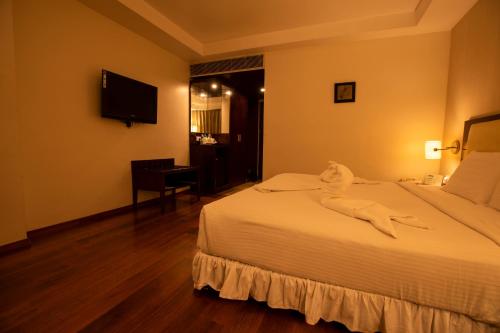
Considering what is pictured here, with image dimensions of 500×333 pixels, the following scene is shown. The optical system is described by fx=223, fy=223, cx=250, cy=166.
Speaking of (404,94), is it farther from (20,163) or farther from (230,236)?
(20,163)

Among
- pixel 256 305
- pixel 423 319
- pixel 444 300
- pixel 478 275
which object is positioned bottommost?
pixel 256 305

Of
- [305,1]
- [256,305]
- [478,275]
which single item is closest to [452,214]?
[478,275]

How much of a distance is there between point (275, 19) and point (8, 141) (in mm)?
3421

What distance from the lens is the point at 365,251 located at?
1050mm

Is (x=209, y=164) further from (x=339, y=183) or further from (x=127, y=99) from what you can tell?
(x=339, y=183)

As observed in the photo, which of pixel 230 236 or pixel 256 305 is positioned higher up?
pixel 230 236

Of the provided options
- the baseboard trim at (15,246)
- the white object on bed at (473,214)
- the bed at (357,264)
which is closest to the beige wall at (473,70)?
the white object on bed at (473,214)

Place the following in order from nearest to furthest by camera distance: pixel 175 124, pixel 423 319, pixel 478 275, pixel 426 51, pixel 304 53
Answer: pixel 478 275 < pixel 423 319 < pixel 426 51 < pixel 304 53 < pixel 175 124

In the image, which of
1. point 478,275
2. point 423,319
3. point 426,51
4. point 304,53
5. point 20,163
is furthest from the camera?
point 304,53

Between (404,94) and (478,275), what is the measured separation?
3.08 meters

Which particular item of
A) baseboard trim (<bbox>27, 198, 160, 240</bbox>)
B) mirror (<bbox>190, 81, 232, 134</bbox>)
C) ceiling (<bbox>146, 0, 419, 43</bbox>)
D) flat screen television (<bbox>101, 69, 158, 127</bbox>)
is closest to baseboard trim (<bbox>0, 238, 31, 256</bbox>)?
baseboard trim (<bbox>27, 198, 160, 240</bbox>)

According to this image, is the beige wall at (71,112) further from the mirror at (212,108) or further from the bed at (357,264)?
the bed at (357,264)

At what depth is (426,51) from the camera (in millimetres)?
3129

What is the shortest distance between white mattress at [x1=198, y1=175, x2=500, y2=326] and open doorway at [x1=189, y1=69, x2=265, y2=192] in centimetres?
306
